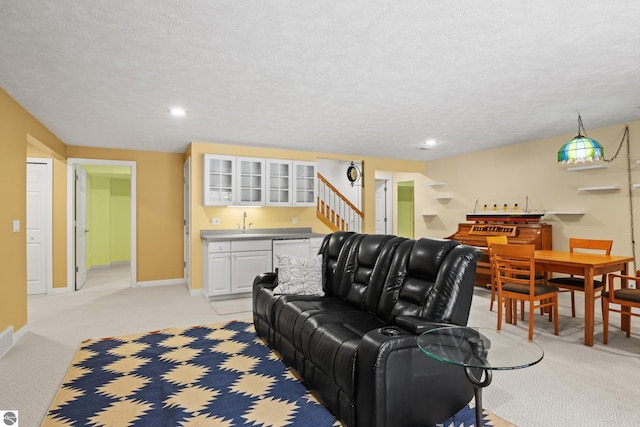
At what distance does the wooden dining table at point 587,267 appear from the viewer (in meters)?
3.46

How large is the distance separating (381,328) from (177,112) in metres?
3.37

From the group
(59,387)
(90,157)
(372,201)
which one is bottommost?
(59,387)

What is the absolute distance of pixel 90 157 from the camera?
20.1 feet

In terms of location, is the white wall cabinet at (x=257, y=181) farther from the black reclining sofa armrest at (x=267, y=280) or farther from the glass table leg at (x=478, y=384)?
the glass table leg at (x=478, y=384)

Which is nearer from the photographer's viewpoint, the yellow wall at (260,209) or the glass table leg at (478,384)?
the glass table leg at (478,384)

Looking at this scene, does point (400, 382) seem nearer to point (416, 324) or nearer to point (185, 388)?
point (416, 324)

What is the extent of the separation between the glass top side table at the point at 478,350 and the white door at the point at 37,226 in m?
6.25

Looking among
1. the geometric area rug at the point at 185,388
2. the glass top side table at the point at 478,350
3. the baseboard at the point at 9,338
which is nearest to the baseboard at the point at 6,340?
the baseboard at the point at 9,338

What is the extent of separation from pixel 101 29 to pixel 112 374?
248 cm

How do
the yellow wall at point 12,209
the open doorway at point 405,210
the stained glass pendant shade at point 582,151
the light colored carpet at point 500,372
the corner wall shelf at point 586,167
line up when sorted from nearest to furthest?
the light colored carpet at point 500,372 → the yellow wall at point 12,209 → the stained glass pendant shade at point 582,151 → the corner wall shelf at point 586,167 → the open doorway at point 405,210

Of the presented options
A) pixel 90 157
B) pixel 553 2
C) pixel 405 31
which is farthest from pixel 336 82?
pixel 90 157

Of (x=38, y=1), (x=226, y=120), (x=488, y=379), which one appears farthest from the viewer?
(x=226, y=120)

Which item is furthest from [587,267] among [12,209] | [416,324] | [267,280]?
[12,209]

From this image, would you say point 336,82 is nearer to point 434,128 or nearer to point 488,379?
point 434,128
